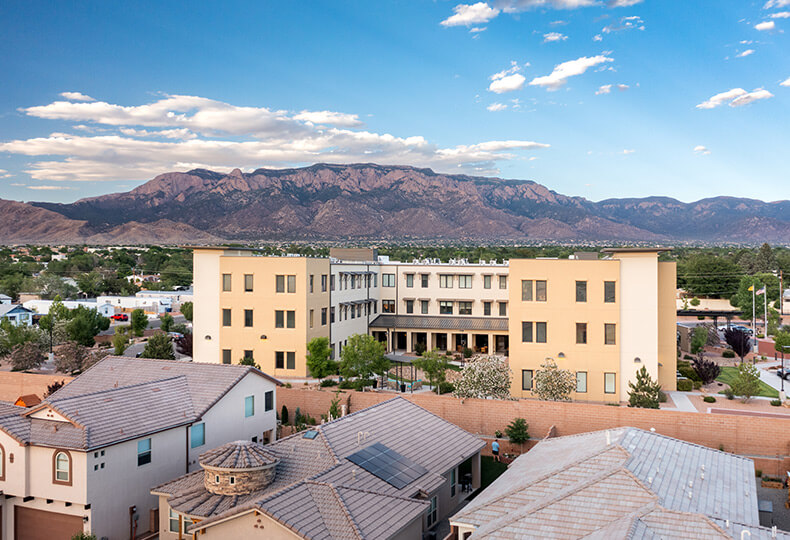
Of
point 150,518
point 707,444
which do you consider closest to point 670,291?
point 707,444

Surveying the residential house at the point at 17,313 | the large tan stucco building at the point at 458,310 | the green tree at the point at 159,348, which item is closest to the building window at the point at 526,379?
the large tan stucco building at the point at 458,310

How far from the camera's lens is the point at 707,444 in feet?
84.1

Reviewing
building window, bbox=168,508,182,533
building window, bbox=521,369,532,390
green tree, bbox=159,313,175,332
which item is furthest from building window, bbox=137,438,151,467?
green tree, bbox=159,313,175,332

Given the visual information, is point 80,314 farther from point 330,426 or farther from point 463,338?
point 330,426

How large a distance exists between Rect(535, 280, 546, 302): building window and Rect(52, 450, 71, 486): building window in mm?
24631

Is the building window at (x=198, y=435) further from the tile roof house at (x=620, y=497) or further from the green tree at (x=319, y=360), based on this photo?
the green tree at (x=319, y=360)

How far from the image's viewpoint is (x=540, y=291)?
119 ft

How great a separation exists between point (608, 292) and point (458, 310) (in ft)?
61.7

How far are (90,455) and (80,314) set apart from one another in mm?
39451

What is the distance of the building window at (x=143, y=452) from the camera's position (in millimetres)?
20203

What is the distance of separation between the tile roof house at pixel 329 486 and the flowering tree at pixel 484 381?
7212mm

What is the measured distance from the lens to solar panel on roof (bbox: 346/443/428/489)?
18.2 metres

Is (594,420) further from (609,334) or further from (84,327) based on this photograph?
(84,327)

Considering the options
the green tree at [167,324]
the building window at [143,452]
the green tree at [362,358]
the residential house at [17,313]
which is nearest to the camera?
the building window at [143,452]
